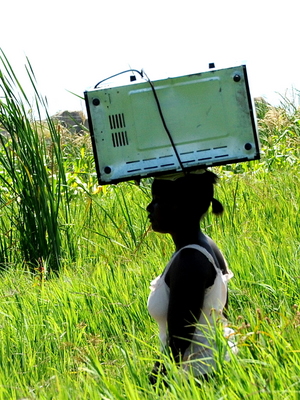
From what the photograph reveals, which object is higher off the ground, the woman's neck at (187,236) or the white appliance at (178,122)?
the white appliance at (178,122)

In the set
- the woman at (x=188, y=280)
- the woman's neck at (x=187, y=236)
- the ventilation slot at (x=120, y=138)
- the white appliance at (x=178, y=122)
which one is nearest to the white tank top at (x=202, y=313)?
the woman at (x=188, y=280)

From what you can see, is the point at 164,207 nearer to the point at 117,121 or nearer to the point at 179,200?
the point at 179,200

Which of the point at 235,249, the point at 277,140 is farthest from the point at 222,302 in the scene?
the point at 277,140

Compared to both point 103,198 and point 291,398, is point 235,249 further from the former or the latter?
point 103,198

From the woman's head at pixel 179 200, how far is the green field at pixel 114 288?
0.49 meters

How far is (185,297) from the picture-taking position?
2727 mm

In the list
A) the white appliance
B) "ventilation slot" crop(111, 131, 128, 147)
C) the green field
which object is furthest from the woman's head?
the green field

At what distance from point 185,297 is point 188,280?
0.07 meters

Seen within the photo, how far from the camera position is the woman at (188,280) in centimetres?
273

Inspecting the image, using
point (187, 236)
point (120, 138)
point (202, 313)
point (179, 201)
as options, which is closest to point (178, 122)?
point (120, 138)

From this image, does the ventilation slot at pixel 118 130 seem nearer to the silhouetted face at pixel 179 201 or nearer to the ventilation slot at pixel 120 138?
the ventilation slot at pixel 120 138

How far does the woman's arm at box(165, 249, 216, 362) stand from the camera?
2.72 m

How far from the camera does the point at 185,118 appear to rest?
2805 mm

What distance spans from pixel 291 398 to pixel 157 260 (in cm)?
268
